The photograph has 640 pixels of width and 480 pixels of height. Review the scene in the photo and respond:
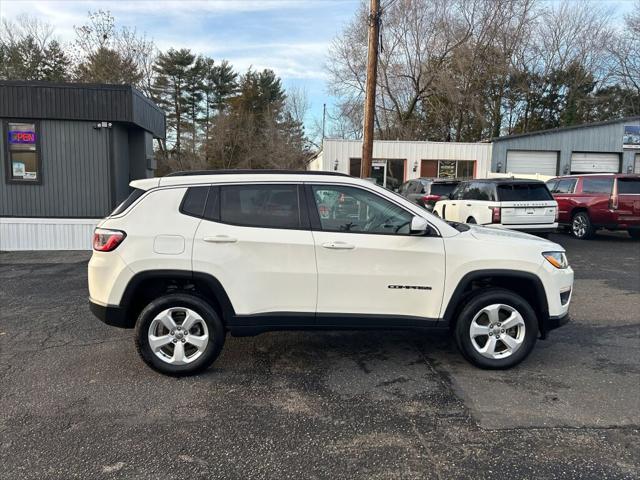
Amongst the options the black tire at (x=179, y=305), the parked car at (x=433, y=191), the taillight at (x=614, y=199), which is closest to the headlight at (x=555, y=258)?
the black tire at (x=179, y=305)

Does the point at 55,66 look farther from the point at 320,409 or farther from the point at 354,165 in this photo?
the point at 320,409

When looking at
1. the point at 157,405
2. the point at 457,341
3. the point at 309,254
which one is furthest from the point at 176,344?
the point at 457,341

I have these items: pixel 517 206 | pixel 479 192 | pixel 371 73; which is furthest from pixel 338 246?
pixel 371 73

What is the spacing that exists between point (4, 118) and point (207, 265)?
9.78 m

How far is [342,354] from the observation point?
4.95 meters

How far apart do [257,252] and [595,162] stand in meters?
28.0

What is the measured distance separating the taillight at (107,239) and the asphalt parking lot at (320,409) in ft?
3.76

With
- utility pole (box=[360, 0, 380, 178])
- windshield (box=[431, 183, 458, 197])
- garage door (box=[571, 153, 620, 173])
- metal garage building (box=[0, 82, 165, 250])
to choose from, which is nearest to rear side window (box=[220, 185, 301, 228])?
metal garage building (box=[0, 82, 165, 250])

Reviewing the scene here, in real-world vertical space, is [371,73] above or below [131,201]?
above

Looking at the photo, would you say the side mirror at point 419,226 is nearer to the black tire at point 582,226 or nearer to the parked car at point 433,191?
the parked car at point 433,191

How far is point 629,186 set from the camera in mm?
12648

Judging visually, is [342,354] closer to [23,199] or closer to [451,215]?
[451,215]

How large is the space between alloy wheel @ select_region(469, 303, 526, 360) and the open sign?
1102 cm

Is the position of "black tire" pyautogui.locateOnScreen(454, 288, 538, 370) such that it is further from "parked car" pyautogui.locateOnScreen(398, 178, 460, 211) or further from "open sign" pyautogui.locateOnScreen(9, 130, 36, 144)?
"open sign" pyautogui.locateOnScreen(9, 130, 36, 144)
